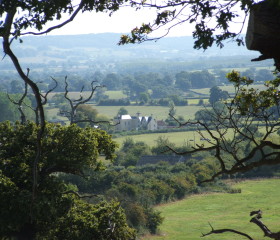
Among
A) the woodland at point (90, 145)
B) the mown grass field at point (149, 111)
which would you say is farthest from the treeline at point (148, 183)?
the mown grass field at point (149, 111)

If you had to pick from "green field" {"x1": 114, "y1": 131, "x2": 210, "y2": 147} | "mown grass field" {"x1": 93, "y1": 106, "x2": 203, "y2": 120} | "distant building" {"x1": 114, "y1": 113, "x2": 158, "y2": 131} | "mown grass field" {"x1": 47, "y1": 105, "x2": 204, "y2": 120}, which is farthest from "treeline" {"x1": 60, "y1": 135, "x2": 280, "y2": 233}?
"mown grass field" {"x1": 47, "y1": 105, "x2": 204, "y2": 120}

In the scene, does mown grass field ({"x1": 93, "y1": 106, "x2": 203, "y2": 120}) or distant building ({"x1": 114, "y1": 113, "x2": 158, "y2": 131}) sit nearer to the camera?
distant building ({"x1": 114, "y1": 113, "x2": 158, "y2": 131})

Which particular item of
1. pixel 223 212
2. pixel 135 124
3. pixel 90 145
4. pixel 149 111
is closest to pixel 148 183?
pixel 223 212

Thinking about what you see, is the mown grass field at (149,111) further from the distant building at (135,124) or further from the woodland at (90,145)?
the woodland at (90,145)

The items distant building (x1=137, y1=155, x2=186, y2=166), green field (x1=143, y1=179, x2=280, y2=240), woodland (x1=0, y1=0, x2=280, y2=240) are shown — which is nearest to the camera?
woodland (x1=0, y1=0, x2=280, y2=240)

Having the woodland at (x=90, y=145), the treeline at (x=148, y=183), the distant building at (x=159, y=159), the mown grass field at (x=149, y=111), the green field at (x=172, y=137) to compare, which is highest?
the woodland at (x=90, y=145)

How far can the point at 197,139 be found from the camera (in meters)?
82.6

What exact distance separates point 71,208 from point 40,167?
1529 mm

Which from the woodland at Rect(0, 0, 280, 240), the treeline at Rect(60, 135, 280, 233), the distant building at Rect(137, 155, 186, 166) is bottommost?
the distant building at Rect(137, 155, 186, 166)

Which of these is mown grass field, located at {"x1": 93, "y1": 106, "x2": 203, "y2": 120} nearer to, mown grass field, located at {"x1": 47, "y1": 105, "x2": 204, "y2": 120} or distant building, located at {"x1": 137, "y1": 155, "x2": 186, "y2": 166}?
mown grass field, located at {"x1": 47, "y1": 105, "x2": 204, "y2": 120}

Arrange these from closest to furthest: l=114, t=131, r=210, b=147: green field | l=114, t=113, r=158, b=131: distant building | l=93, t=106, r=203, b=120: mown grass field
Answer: l=114, t=131, r=210, b=147: green field < l=114, t=113, r=158, b=131: distant building < l=93, t=106, r=203, b=120: mown grass field

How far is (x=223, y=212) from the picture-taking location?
4319 cm

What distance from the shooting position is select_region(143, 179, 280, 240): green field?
117 ft

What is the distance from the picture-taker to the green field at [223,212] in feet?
117
